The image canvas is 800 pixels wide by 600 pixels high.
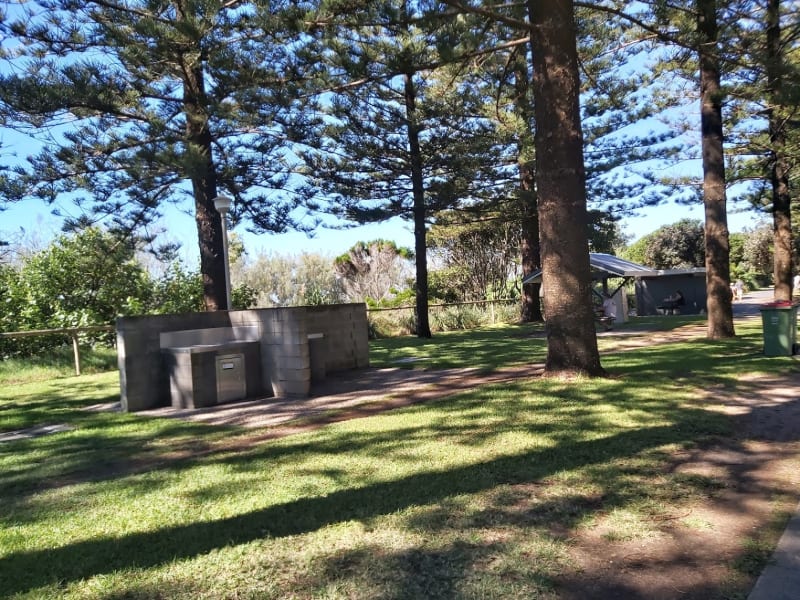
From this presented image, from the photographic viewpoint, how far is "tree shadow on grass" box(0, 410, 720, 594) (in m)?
3.24

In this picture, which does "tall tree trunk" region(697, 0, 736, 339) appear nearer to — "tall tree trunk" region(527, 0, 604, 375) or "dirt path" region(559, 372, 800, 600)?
"tall tree trunk" region(527, 0, 604, 375)

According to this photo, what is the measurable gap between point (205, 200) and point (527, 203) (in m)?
11.4

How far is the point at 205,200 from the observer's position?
12.8m

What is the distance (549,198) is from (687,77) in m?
9.53

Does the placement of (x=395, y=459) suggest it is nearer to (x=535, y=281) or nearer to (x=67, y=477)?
(x=67, y=477)

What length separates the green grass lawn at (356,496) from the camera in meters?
3.01

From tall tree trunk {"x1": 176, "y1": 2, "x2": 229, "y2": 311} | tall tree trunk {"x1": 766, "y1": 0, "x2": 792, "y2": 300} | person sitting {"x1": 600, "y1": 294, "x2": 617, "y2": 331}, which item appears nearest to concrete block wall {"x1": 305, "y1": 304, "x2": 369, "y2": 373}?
tall tree trunk {"x1": 176, "y1": 2, "x2": 229, "y2": 311}

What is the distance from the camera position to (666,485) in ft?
13.4

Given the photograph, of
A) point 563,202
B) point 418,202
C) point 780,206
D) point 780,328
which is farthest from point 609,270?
point 563,202

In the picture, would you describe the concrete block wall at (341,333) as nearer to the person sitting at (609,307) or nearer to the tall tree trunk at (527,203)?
the tall tree trunk at (527,203)

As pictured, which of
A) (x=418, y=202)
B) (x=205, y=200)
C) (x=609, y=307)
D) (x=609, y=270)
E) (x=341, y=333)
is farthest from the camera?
(x=609, y=307)

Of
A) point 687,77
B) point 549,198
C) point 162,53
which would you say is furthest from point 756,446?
point 687,77

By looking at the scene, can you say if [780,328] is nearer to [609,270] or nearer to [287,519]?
[287,519]

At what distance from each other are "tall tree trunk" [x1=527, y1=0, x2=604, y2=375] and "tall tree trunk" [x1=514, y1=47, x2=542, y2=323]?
654cm
